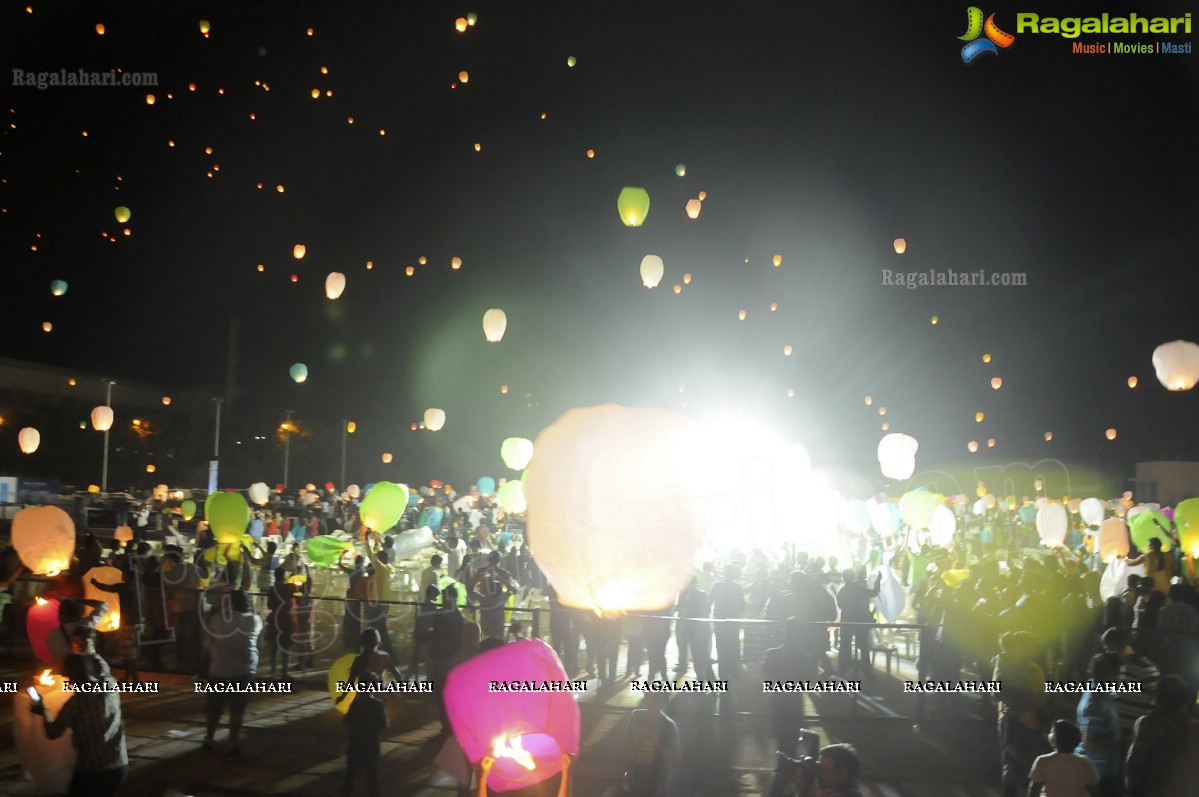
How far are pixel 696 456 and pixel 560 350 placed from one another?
99.1 ft

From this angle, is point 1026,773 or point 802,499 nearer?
point 1026,773

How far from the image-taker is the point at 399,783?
6520 millimetres

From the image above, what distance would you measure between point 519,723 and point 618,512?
7967 millimetres

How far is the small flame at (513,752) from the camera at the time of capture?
434cm

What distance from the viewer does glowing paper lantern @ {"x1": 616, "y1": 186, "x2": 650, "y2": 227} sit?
15062 mm

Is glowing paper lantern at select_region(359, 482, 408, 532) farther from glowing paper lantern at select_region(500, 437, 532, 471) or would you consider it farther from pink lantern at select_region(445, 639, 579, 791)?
pink lantern at select_region(445, 639, 579, 791)

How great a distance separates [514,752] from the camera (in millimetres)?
4344

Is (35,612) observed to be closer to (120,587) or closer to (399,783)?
(120,587)

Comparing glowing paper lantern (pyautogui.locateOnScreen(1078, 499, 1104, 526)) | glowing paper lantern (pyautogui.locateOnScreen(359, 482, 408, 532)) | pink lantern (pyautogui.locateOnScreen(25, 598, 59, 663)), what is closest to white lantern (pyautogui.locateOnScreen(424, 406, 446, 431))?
glowing paper lantern (pyautogui.locateOnScreen(359, 482, 408, 532))

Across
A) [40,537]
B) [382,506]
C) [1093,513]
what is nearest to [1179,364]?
[1093,513]

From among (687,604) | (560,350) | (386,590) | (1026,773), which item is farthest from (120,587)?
(560,350)

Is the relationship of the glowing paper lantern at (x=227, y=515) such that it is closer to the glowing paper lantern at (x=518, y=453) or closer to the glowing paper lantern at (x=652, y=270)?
the glowing paper lantern at (x=518, y=453)

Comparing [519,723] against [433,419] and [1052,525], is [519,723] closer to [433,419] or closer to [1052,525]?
[1052,525]

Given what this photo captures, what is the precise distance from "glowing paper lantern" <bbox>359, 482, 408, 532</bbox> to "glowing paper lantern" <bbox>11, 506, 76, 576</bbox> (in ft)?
12.7
